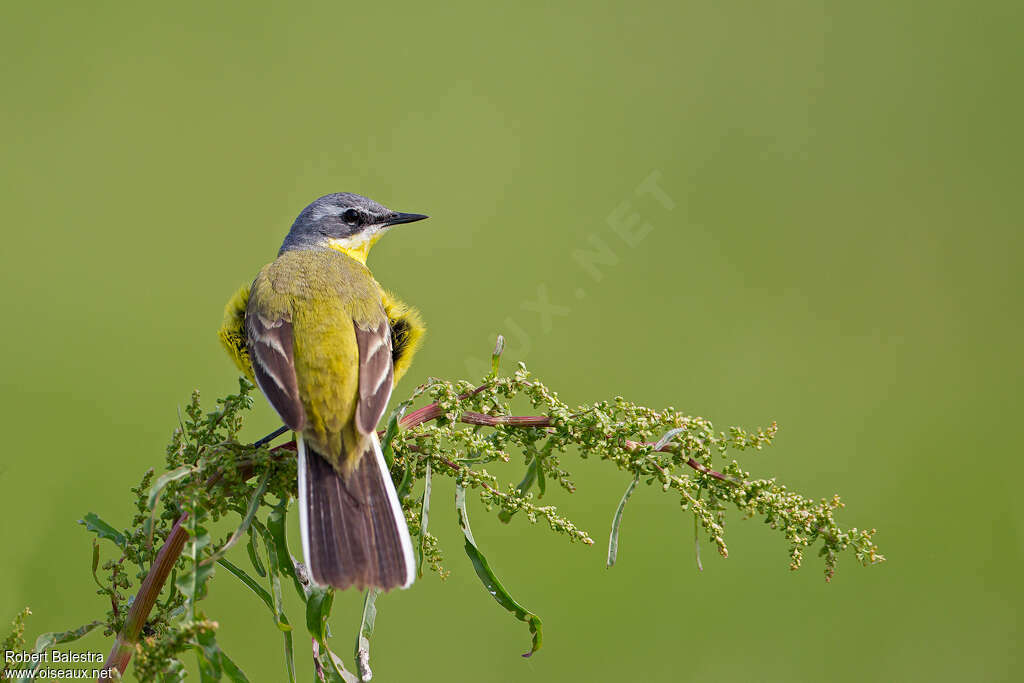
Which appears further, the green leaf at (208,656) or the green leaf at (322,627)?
the green leaf at (322,627)

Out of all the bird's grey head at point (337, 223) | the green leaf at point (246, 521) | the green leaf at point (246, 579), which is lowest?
the green leaf at point (246, 579)

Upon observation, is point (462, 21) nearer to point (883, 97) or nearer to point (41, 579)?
point (883, 97)

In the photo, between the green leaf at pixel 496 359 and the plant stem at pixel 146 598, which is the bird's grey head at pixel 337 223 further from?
the plant stem at pixel 146 598

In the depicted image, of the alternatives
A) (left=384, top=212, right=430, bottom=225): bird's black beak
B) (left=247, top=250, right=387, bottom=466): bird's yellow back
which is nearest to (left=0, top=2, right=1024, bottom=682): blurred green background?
(left=384, top=212, right=430, bottom=225): bird's black beak

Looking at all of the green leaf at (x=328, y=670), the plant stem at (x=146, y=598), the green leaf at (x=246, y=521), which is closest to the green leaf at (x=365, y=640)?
the green leaf at (x=328, y=670)

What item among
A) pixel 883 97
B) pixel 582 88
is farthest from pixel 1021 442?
pixel 582 88

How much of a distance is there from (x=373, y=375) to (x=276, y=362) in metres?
0.36

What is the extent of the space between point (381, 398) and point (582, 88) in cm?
1040

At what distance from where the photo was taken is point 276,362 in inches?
141

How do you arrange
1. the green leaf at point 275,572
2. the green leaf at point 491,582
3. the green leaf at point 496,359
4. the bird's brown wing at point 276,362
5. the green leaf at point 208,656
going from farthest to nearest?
the bird's brown wing at point 276,362 < the green leaf at point 496,359 < the green leaf at point 491,582 < the green leaf at point 275,572 < the green leaf at point 208,656

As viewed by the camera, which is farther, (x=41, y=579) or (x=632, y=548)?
(x=632, y=548)

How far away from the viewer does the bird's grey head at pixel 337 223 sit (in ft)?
19.5

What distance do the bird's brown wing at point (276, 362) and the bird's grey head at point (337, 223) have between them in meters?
2.00

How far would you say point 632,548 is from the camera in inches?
285
